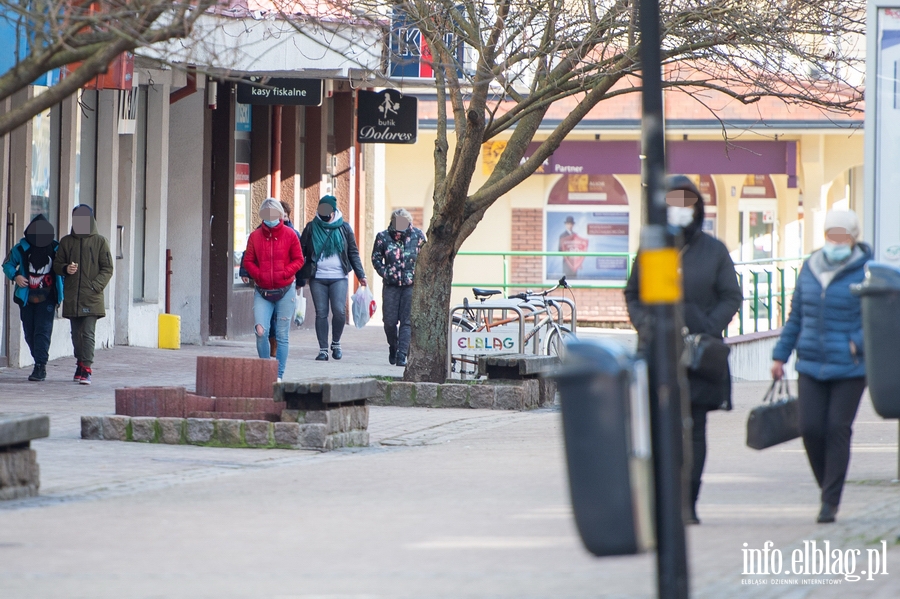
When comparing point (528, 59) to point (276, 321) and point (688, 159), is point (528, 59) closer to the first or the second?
point (276, 321)

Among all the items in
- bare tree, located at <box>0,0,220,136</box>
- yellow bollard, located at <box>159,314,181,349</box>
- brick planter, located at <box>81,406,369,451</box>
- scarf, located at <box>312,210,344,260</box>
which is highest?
bare tree, located at <box>0,0,220,136</box>

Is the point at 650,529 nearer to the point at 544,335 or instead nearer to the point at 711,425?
the point at 711,425

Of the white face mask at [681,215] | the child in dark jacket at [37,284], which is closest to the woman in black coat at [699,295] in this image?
the white face mask at [681,215]

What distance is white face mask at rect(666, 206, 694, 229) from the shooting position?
719cm

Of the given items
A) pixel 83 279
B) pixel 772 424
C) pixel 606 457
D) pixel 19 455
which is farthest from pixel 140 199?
pixel 606 457

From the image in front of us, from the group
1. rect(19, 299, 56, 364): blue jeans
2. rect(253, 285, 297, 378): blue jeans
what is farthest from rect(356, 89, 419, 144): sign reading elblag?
rect(19, 299, 56, 364): blue jeans

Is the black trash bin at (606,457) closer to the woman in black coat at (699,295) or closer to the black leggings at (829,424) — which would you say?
the woman in black coat at (699,295)

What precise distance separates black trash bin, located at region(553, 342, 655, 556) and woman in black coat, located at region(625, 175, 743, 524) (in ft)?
8.91

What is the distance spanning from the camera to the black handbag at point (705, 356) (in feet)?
23.0

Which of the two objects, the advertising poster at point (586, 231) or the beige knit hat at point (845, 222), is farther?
the advertising poster at point (586, 231)

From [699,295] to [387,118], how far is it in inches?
561

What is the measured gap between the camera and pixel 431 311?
14086 millimetres

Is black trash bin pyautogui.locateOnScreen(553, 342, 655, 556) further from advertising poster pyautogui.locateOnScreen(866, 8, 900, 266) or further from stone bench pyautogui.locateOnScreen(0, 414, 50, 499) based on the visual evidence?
advertising poster pyautogui.locateOnScreen(866, 8, 900, 266)

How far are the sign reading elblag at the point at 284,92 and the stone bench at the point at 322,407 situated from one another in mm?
8533
